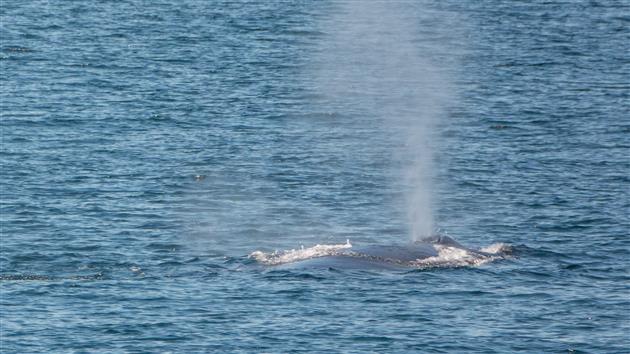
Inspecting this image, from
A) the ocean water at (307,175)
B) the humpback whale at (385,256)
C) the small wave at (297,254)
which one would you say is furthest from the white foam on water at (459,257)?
the small wave at (297,254)

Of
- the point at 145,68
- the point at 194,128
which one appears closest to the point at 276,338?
the point at 194,128

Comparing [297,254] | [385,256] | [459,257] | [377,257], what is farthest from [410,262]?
[297,254]

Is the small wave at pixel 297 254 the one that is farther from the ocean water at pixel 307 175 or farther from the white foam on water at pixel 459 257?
the white foam on water at pixel 459 257

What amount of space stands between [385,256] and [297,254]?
526 cm

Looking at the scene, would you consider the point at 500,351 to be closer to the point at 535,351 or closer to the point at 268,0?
the point at 535,351

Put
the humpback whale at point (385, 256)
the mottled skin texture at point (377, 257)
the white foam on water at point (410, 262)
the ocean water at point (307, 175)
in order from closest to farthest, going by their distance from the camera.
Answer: the ocean water at point (307, 175) < the mottled skin texture at point (377, 257) < the humpback whale at point (385, 256) < the white foam on water at point (410, 262)

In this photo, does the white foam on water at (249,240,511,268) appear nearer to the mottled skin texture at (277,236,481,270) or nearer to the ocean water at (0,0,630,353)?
the mottled skin texture at (277,236,481,270)

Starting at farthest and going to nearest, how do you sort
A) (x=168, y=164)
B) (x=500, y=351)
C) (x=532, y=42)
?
(x=532, y=42)
(x=168, y=164)
(x=500, y=351)

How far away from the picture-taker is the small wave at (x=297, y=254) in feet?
260

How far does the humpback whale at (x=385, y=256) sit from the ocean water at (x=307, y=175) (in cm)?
48

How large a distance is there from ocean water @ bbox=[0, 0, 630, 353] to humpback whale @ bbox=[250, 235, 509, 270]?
19.1 inches

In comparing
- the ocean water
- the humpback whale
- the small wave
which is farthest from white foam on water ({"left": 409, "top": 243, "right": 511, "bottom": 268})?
the small wave

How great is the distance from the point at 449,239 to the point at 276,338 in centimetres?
1794

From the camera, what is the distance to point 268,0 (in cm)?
19275
